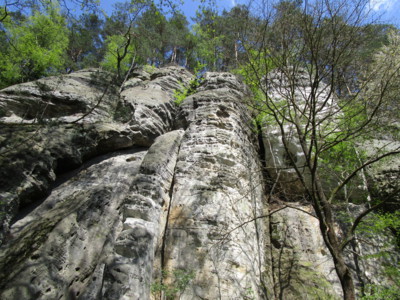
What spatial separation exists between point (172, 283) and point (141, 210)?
1.44 m

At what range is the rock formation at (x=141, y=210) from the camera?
4430mm

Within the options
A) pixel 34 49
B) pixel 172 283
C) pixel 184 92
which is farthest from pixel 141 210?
pixel 34 49

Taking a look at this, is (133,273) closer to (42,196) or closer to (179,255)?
(179,255)

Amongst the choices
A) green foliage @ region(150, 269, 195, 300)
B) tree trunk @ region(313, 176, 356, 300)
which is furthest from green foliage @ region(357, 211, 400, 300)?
green foliage @ region(150, 269, 195, 300)

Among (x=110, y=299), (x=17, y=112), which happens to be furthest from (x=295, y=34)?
(x=17, y=112)

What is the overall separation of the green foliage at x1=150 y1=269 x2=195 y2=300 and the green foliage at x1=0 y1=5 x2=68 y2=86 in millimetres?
12759

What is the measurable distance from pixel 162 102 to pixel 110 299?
6.80 metres

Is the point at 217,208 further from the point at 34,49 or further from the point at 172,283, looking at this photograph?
the point at 34,49

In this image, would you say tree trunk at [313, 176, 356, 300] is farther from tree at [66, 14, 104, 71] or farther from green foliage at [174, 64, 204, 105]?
tree at [66, 14, 104, 71]

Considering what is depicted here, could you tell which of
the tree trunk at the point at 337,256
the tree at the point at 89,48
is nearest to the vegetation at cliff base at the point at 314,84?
the tree trunk at the point at 337,256

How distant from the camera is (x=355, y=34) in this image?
209 inches

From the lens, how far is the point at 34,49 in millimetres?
14750

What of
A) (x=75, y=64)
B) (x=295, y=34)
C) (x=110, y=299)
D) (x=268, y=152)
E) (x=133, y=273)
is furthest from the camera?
(x=75, y=64)

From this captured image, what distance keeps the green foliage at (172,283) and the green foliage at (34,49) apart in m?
12.8
